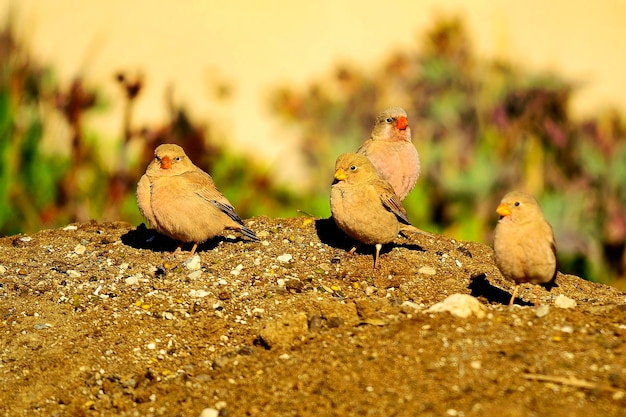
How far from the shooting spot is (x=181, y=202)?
5.28m

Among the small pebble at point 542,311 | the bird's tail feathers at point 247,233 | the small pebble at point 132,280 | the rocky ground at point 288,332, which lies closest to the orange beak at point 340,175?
the rocky ground at point 288,332

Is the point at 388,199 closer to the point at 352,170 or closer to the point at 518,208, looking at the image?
the point at 352,170

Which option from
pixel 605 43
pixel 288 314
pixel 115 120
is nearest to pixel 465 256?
pixel 288 314

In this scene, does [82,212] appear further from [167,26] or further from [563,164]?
[167,26]

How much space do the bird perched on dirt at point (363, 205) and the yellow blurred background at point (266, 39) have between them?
694cm

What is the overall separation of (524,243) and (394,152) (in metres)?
1.80

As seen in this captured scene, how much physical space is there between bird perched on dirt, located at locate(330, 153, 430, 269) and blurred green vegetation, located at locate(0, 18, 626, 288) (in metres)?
1.74

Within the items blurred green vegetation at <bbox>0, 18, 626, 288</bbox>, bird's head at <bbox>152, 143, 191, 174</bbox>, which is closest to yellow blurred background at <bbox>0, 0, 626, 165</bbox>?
blurred green vegetation at <bbox>0, 18, 626, 288</bbox>

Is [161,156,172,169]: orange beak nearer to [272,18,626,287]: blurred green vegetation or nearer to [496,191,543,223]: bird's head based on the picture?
[496,191,543,223]: bird's head

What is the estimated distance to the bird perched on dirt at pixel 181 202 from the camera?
525 cm

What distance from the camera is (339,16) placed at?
1712 cm

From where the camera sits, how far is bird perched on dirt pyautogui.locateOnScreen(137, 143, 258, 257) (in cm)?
525

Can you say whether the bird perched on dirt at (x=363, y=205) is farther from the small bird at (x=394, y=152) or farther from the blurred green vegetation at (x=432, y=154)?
the blurred green vegetation at (x=432, y=154)

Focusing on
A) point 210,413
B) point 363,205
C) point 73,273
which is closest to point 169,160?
point 73,273
